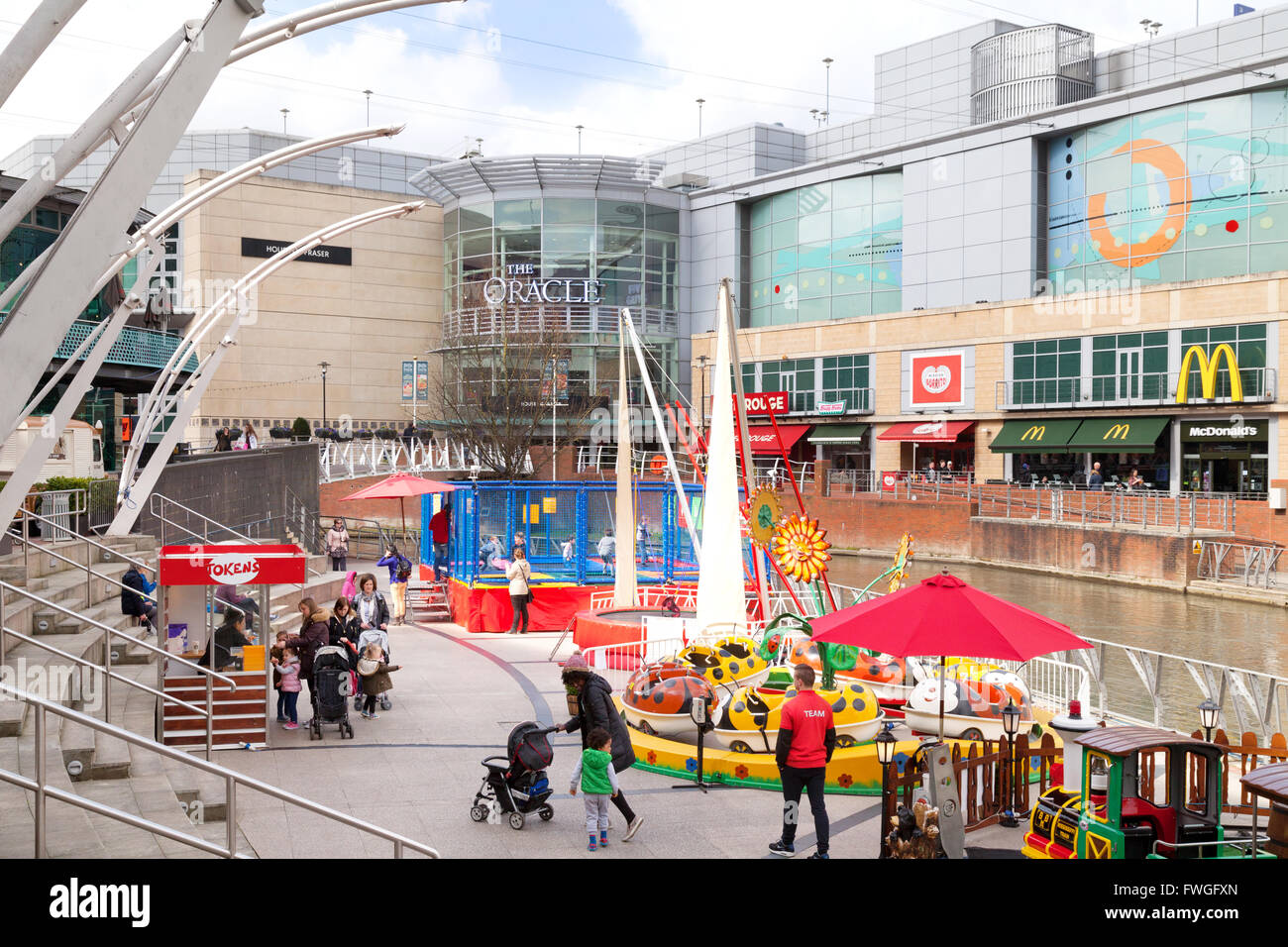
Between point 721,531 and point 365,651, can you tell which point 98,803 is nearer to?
point 365,651

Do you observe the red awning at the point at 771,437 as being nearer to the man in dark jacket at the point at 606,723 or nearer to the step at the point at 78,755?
the man in dark jacket at the point at 606,723

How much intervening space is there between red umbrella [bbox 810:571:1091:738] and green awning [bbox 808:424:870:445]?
5085 centimetres

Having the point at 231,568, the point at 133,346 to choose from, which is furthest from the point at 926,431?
the point at 231,568

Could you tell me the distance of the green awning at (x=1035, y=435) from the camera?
170 feet

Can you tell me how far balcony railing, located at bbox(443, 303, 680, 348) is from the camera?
220ft

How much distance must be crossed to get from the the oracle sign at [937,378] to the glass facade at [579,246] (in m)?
A: 19.3

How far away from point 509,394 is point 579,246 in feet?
60.9

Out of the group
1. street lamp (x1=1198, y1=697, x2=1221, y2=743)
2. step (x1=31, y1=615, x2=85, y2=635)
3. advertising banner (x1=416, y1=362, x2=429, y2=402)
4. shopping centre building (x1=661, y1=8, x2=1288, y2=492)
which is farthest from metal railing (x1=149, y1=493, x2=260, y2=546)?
advertising banner (x1=416, y1=362, x2=429, y2=402)

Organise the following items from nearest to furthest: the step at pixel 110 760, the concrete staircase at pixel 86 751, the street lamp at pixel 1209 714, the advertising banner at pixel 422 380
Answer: the concrete staircase at pixel 86 751 < the step at pixel 110 760 < the street lamp at pixel 1209 714 < the advertising banner at pixel 422 380

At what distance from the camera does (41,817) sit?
7.47 meters

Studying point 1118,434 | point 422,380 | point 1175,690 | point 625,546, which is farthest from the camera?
point 422,380

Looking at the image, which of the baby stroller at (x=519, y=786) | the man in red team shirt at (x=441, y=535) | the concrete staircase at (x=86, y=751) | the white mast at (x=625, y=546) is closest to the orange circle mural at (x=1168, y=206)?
the white mast at (x=625, y=546)

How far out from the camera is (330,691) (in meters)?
14.5
